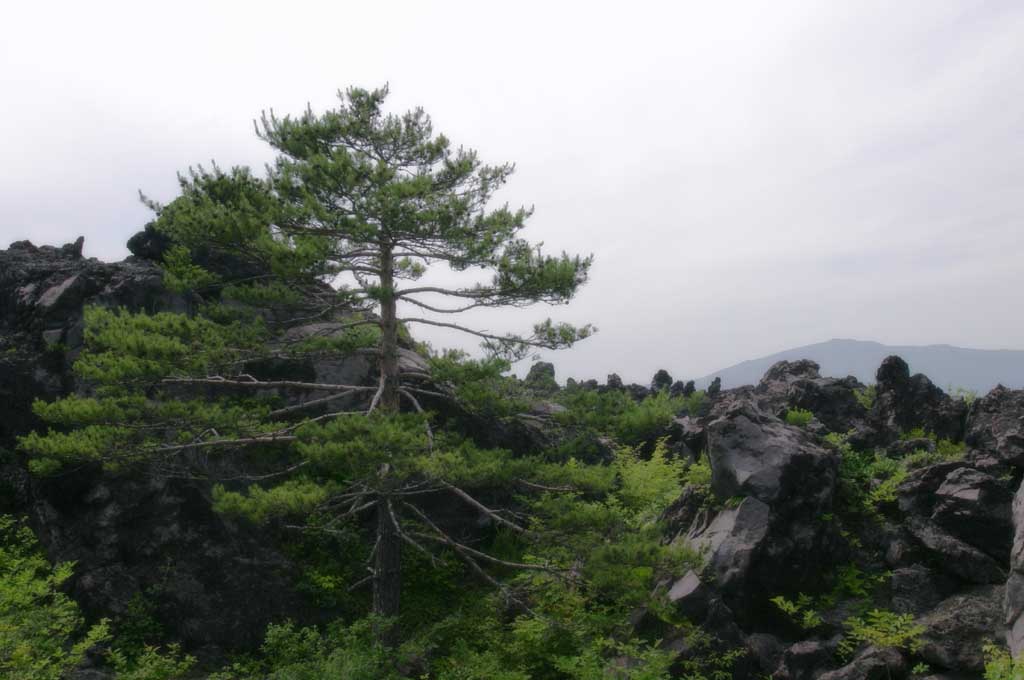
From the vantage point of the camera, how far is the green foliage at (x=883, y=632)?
8.69 meters

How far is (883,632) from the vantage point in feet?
29.4

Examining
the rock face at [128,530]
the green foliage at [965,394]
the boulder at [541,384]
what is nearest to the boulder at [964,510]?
the green foliage at [965,394]

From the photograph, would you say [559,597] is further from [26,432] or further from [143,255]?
[143,255]

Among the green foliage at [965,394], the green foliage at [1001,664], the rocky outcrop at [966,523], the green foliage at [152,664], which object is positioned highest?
the green foliage at [965,394]

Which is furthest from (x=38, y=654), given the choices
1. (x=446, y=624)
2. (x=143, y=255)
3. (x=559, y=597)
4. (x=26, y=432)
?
(x=143, y=255)

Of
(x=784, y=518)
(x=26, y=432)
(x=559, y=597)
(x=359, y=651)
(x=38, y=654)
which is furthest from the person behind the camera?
(x=26, y=432)

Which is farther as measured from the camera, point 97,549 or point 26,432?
point 26,432

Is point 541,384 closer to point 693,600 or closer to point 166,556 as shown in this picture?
point 693,600

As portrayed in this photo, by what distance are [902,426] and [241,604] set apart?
16372 millimetres

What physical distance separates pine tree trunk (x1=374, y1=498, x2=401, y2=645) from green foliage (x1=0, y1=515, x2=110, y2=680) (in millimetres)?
4221

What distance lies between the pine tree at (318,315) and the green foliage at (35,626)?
2017mm

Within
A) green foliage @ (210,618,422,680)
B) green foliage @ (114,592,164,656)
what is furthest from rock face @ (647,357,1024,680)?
green foliage @ (114,592,164,656)

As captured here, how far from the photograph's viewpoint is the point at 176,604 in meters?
12.3

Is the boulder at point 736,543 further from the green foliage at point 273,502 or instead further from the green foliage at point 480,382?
the green foliage at point 273,502
